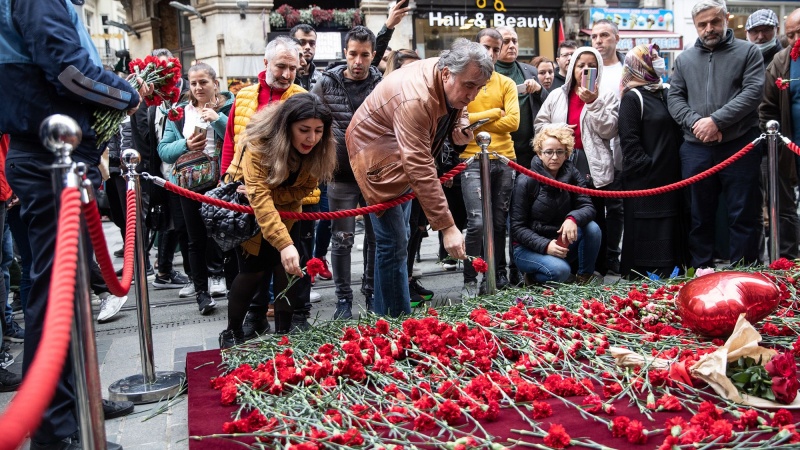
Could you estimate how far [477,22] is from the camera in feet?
64.9

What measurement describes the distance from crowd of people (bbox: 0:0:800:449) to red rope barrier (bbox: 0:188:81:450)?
149 cm

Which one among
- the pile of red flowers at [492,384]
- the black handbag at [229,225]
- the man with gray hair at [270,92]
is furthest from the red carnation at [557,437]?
the man with gray hair at [270,92]

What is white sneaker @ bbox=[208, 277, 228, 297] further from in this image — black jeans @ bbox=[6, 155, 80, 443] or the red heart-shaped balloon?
the red heart-shaped balloon

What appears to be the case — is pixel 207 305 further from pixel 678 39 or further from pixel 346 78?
pixel 678 39

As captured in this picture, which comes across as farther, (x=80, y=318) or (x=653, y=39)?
(x=653, y=39)

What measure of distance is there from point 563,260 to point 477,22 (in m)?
14.9

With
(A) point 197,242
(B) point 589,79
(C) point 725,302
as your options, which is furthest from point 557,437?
(B) point 589,79

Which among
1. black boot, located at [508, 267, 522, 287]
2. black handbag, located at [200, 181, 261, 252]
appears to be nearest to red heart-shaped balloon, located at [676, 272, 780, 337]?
black handbag, located at [200, 181, 261, 252]

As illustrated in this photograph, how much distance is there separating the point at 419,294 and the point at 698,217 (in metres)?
2.25

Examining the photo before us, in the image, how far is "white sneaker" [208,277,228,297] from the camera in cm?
663

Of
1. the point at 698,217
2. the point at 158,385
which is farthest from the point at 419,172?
the point at 698,217

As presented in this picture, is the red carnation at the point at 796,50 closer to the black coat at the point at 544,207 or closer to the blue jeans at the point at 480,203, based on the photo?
the black coat at the point at 544,207

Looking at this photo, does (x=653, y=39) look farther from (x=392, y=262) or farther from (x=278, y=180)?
(x=278, y=180)

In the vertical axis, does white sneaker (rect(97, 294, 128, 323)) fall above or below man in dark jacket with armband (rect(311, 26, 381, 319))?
below
